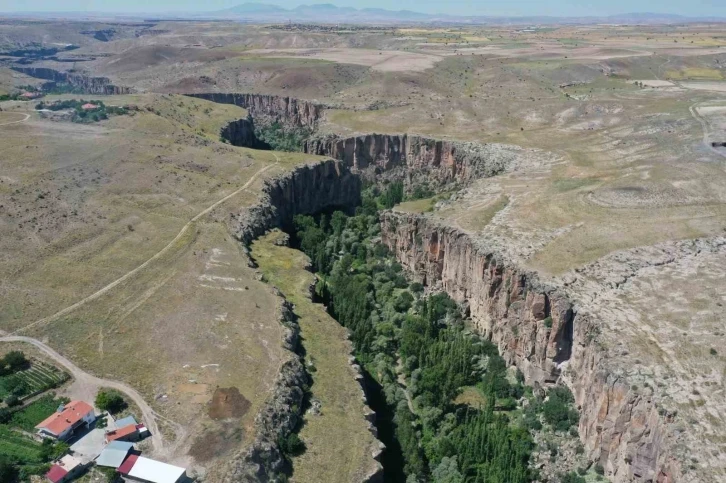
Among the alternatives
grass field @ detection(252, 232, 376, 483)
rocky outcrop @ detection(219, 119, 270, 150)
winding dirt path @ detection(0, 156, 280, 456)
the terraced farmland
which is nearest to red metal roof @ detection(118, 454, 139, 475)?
winding dirt path @ detection(0, 156, 280, 456)

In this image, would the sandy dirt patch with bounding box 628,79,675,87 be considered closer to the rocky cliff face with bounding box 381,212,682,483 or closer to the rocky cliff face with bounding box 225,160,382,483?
the rocky cliff face with bounding box 225,160,382,483

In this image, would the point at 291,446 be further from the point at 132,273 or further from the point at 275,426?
the point at 132,273

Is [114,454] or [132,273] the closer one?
[114,454]

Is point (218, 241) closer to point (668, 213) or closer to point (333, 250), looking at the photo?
point (333, 250)

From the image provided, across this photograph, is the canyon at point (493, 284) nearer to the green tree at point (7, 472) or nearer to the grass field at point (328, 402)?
the grass field at point (328, 402)

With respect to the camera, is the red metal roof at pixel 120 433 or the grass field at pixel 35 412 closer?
the red metal roof at pixel 120 433

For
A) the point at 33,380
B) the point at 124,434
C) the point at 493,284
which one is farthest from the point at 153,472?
the point at 493,284

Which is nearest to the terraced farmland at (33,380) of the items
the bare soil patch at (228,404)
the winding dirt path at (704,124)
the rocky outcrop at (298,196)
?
the bare soil patch at (228,404)
